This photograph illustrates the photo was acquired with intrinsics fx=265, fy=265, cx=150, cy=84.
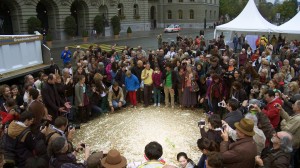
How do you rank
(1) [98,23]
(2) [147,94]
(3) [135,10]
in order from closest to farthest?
(2) [147,94], (1) [98,23], (3) [135,10]

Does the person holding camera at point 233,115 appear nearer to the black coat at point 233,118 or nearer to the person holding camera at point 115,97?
the black coat at point 233,118

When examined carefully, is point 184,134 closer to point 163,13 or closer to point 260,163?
point 260,163

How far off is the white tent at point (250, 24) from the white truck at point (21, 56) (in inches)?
497

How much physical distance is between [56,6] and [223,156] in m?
32.8

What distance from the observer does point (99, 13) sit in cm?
3859

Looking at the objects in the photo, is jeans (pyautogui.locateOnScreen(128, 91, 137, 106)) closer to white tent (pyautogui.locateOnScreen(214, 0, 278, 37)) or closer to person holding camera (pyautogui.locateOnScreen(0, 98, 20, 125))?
person holding camera (pyautogui.locateOnScreen(0, 98, 20, 125))

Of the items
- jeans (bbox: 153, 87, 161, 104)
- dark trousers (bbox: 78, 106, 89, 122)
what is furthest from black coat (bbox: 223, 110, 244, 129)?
dark trousers (bbox: 78, 106, 89, 122)

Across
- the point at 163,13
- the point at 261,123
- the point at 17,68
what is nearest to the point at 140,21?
the point at 163,13

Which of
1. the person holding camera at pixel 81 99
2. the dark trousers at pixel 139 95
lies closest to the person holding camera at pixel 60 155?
the person holding camera at pixel 81 99

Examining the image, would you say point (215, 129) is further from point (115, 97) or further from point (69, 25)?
point (69, 25)

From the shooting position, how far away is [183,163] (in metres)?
4.43

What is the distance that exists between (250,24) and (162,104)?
11.3 metres

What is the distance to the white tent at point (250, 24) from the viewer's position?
17.5 meters

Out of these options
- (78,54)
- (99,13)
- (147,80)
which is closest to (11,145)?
(147,80)
